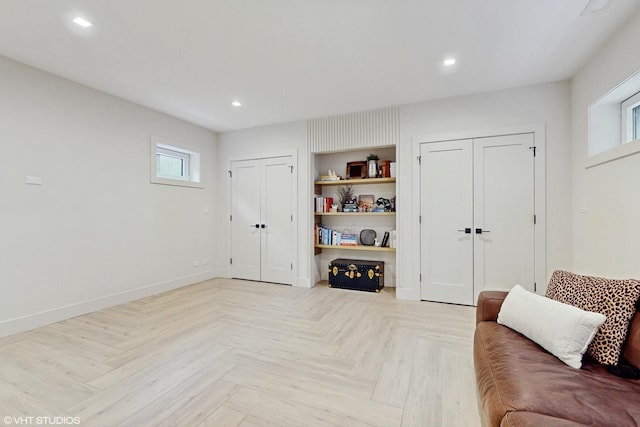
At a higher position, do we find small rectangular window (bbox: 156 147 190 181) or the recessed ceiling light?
the recessed ceiling light

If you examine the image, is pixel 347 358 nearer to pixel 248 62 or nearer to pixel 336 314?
pixel 336 314

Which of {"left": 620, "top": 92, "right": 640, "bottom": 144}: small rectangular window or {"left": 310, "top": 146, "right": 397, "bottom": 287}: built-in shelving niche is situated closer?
{"left": 620, "top": 92, "right": 640, "bottom": 144}: small rectangular window

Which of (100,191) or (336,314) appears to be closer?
(336,314)

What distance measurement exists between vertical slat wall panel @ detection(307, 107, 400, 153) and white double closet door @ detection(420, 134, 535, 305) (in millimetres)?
543

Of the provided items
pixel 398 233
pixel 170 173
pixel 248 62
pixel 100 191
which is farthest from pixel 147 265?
pixel 398 233

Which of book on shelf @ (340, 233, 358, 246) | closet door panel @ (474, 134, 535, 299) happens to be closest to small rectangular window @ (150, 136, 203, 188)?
book on shelf @ (340, 233, 358, 246)

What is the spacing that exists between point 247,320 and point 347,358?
4.22 ft

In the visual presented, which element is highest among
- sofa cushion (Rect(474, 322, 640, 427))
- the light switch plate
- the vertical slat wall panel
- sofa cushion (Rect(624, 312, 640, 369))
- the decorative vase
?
the vertical slat wall panel

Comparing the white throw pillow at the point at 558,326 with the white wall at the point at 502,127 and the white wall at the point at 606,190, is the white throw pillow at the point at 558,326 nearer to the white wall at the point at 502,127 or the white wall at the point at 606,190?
the white wall at the point at 606,190

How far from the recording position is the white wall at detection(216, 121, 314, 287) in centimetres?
450

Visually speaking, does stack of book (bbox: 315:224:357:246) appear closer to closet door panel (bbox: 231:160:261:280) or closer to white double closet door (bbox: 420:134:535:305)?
closet door panel (bbox: 231:160:261:280)

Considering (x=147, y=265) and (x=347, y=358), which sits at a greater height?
(x=147, y=265)

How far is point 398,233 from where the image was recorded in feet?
12.9

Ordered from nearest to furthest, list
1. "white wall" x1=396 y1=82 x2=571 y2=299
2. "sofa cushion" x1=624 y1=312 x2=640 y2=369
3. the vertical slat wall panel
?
"sofa cushion" x1=624 y1=312 x2=640 y2=369 < "white wall" x1=396 y1=82 x2=571 y2=299 < the vertical slat wall panel
